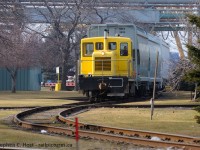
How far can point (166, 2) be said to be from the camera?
6250 centimetres

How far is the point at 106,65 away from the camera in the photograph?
31.2 metres

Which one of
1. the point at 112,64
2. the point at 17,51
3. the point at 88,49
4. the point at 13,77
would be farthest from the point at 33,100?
the point at 13,77

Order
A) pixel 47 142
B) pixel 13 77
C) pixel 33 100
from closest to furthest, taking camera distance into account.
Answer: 1. pixel 47 142
2. pixel 33 100
3. pixel 13 77

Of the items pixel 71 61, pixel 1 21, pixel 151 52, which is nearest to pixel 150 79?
pixel 151 52

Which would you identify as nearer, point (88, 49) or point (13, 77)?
point (88, 49)

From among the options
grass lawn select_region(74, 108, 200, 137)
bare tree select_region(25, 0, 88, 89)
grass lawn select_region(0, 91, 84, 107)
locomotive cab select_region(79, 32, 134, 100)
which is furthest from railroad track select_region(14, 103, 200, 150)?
bare tree select_region(25, 0, 88, 89)

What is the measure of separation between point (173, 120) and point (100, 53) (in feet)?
38.1

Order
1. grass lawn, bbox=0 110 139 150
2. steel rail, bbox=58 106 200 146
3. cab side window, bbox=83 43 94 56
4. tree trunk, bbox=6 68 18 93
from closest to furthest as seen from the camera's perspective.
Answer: grass lawn, bbox=0 110 139 150 → steel rail, bbox=58 106 200 146 → cab side window, bbox=83 43 94 56 → tree trunk, bbox=6 68 18 93

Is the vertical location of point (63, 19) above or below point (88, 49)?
above

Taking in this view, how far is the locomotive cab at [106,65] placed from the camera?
101ft

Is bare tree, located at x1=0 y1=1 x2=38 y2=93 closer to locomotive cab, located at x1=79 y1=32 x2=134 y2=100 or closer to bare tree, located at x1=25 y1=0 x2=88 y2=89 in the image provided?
bare tree, located at x1=25 y1=0 x2=88 y2=89

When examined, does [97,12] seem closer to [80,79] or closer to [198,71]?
[80,79]

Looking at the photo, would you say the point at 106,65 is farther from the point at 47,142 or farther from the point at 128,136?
the point at 47,142

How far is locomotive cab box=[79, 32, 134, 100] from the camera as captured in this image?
30.8m
